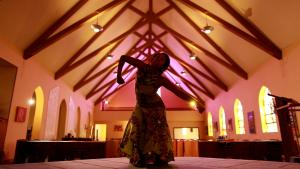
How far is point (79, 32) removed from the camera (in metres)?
7.79

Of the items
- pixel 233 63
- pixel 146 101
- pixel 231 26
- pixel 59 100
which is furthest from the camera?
pixel 59 100

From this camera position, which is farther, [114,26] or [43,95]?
[114,26]

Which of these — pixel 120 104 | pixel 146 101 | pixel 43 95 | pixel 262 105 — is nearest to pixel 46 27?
pixel 43 95

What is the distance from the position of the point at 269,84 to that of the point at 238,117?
3.19 meters

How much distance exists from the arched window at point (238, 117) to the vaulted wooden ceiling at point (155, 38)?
3.40 feet

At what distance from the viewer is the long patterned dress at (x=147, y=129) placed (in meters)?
1.61

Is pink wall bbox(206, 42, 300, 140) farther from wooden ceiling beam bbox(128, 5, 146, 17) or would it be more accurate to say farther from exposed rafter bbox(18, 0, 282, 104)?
wooden ceiling beam bbox(128, 5, 146, 17)

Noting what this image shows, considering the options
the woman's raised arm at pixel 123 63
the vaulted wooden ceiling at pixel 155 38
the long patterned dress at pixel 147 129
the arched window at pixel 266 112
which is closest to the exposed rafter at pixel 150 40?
the vaulted wooden ceiling at pixel 155 38

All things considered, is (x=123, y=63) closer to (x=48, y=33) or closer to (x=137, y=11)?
(x=48, y=33)

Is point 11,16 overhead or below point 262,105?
overhead

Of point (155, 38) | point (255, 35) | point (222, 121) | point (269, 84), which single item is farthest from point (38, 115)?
point (222, 121)

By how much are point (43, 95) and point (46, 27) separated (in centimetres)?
265

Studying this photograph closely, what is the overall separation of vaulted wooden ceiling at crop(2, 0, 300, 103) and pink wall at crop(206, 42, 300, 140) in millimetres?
289

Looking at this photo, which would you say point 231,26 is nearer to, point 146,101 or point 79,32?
point 79,32
